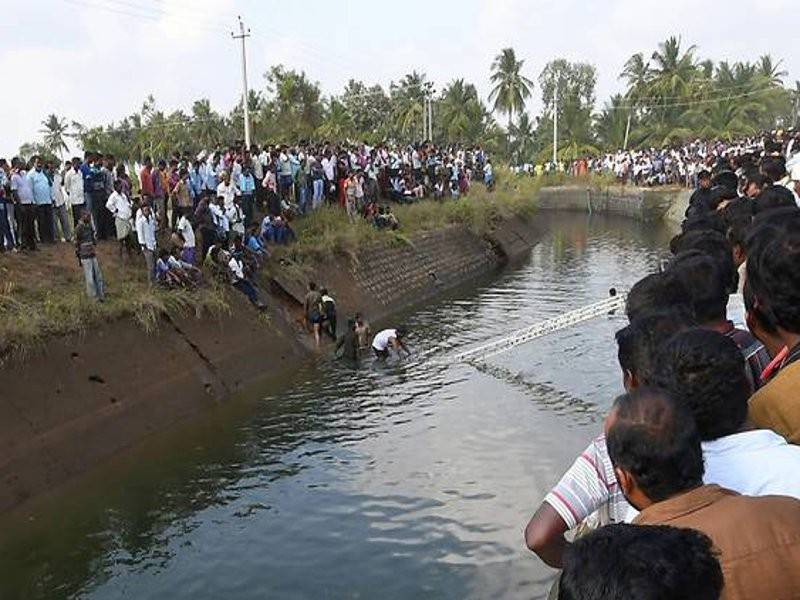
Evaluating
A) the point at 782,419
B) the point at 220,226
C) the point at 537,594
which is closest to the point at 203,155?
the point at 220,226

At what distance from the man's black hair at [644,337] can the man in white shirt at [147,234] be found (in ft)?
46.6

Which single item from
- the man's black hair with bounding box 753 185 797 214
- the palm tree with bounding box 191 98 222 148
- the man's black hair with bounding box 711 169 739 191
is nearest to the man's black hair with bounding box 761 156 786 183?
the man's black hair with bounding box 711 169 739 191

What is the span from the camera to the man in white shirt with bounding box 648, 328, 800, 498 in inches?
120

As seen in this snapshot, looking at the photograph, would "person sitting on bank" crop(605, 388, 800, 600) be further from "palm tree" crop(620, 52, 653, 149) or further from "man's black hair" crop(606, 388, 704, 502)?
"palm tree" crop(620, 52, 653, 149)

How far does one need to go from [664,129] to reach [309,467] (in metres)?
50.5

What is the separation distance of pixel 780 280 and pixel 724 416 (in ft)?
3.71

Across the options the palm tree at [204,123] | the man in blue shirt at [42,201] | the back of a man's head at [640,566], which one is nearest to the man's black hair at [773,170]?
the back of a man's head at [640,566]

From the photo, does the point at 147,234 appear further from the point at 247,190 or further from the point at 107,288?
the point at 247,190

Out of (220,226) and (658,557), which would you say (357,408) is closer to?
(220,226)

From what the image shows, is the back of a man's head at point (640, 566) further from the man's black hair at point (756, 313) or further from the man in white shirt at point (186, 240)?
the man in white shirt at point (186, 240)

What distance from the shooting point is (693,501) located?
270cm

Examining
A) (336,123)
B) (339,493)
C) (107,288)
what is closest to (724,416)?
(339,493)

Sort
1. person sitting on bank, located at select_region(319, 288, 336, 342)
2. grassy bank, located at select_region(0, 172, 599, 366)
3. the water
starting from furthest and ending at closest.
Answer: person sitting on bank, located at select_region(319, 288, 336, 342), grassy bank, located at select_region(0, 172, 599, 366), the water

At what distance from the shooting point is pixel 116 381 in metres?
14.5
